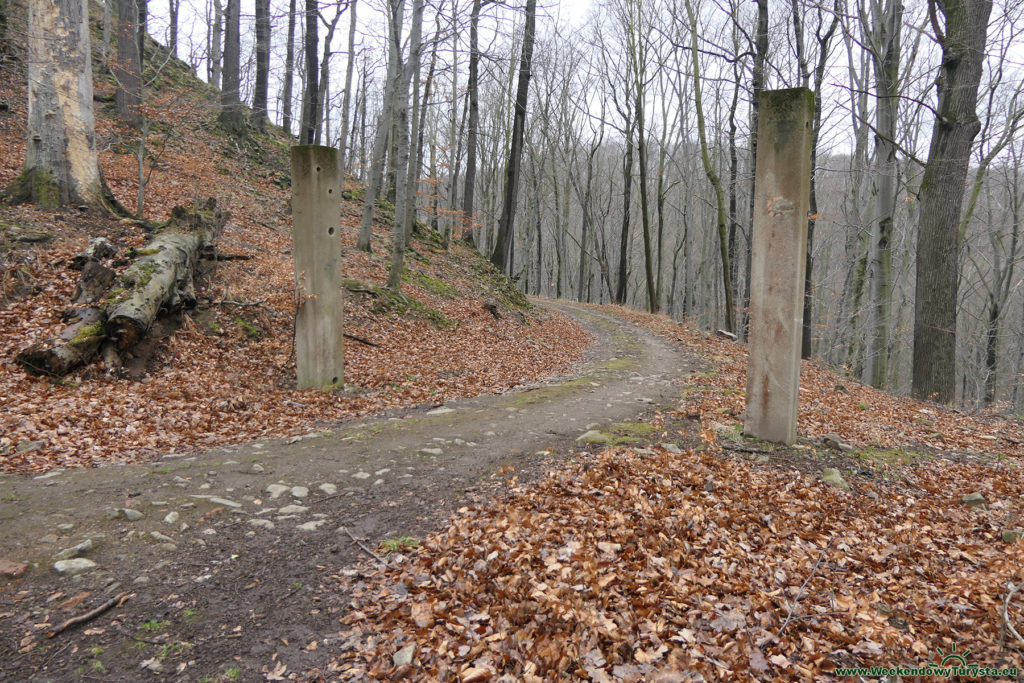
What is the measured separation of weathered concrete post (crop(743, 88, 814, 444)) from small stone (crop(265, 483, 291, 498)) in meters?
4.85

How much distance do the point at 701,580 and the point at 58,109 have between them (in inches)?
447

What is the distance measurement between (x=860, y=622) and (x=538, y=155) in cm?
3329

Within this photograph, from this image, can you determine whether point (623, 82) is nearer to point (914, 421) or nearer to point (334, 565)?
point (914, 421)

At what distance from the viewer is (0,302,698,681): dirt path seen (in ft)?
8.57

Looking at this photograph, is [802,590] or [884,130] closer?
[802,590]

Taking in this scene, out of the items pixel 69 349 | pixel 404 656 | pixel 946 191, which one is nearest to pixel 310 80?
pixel 69 349

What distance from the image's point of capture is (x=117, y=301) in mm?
6812

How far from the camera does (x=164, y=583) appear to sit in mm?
3088

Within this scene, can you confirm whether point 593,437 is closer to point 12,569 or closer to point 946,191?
point 12,569

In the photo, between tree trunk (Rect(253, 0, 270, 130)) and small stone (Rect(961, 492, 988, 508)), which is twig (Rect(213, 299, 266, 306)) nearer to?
small stone (Rect(961, 492, 988, 508))

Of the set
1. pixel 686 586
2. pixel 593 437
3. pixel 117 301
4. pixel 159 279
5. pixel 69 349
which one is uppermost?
pixel 159 279

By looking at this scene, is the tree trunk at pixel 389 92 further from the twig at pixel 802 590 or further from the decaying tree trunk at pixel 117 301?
the twig at pixel 802 590

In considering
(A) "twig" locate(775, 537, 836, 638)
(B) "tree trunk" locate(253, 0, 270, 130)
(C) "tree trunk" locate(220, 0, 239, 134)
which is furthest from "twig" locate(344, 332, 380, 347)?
(B) "tree trunk" locate(253, 0, 270, 130)

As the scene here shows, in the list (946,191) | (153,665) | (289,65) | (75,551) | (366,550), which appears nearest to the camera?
(153,665)
